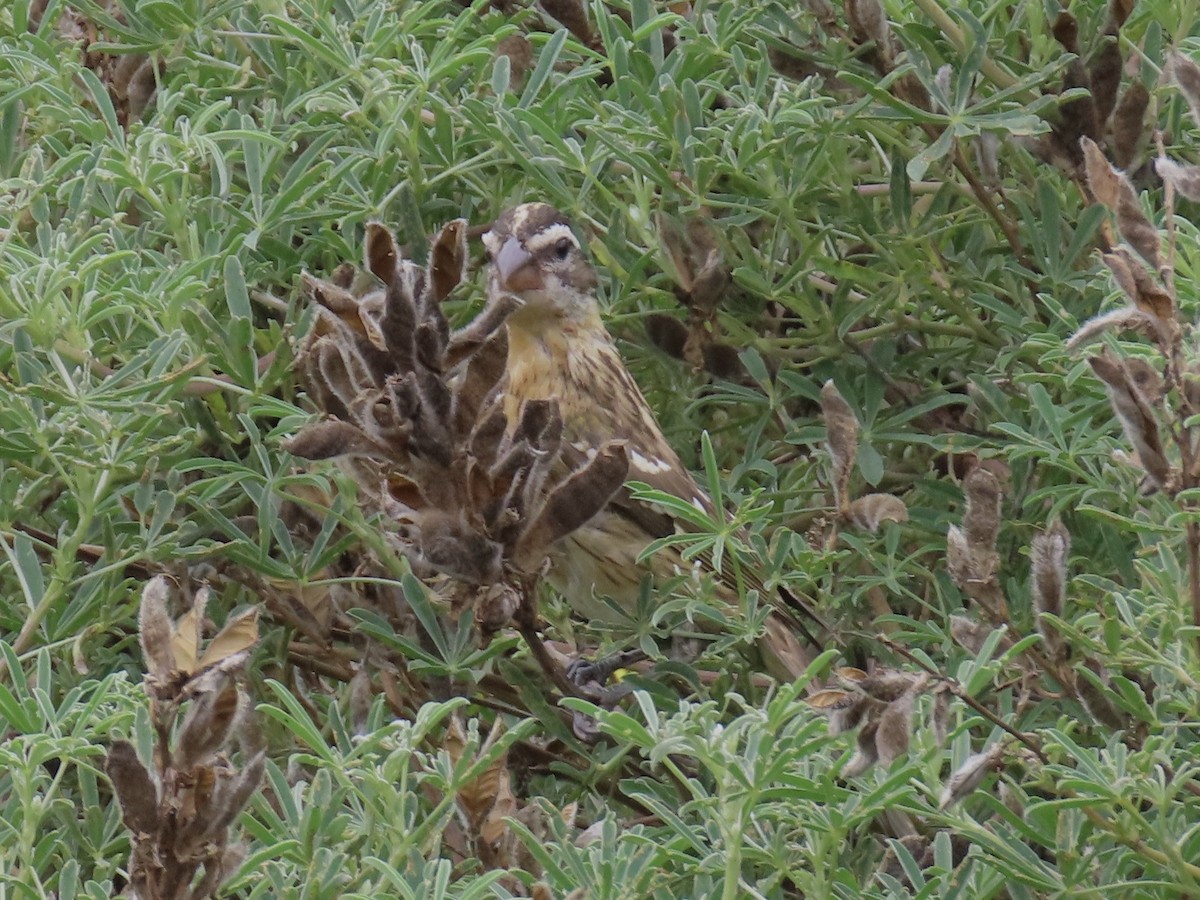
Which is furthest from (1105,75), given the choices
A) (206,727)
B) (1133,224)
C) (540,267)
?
(206,727)

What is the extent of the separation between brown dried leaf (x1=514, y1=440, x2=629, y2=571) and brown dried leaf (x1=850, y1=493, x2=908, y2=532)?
532 millimetres

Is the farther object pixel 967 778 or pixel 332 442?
pixel 332 442

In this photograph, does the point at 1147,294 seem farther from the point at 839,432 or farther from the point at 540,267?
the point at 540,267

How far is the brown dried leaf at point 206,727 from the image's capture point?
5.24 feet

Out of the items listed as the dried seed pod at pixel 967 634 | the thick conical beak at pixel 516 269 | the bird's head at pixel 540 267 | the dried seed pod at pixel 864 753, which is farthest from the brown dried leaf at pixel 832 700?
the thick conical beak at pixel 516 269

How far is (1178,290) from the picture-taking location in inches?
83.4

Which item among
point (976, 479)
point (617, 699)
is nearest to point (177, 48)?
point (617, 699)

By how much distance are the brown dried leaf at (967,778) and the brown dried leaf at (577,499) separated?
1.62 feet

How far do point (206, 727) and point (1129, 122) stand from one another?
162cm

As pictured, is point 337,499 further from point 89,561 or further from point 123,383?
point 89,561

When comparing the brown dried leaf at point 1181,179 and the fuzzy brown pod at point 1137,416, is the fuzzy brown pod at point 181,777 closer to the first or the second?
the fuzzy brown pod at point 1137,416

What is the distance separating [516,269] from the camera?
347 cm

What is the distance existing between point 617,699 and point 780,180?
82 cm

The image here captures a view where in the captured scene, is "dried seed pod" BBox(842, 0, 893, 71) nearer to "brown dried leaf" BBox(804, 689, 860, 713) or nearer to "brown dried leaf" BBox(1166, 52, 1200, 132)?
"brown dried leaf" BBox(1166, 52, 1200, 132)
